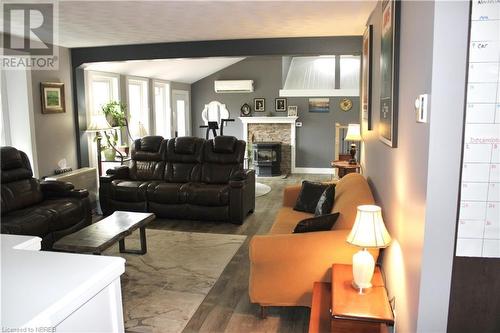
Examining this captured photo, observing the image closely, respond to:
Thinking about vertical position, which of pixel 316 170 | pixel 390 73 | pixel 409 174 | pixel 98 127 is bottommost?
pixel 316 170

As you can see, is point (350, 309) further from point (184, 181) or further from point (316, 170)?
point (316, 170)

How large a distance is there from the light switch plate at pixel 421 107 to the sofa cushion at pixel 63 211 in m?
3.78

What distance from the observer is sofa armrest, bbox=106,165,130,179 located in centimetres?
587

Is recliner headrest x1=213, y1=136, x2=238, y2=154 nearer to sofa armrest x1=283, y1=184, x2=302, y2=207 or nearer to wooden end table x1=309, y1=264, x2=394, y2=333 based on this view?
sofa armrest x1=283, y1=184, x2=302, y2=207

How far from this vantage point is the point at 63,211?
4402mm

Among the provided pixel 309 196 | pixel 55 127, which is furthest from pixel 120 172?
pixel 309 196

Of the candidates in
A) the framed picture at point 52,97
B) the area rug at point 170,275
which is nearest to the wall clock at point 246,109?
the framed picture at point 52,97

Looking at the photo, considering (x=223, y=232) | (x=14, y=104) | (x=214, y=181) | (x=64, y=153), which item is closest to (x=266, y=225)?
(x=223, y=232)

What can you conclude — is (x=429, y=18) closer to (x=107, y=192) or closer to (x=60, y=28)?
(x=60, y=28)

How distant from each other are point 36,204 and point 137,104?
12.4 feet

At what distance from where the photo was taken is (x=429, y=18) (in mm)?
1700

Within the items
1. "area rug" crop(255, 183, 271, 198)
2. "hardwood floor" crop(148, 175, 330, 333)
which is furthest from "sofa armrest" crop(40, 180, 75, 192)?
"area rug" crop(255, 183, 271, 198)

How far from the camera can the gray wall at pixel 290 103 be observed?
938 centimetres

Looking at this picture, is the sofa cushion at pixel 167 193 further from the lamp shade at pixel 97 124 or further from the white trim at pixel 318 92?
the white trim at pixel 318 92
